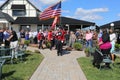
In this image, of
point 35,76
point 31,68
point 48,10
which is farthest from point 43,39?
point 35,76

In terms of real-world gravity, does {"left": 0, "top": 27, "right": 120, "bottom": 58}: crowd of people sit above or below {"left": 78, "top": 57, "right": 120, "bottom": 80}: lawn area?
above

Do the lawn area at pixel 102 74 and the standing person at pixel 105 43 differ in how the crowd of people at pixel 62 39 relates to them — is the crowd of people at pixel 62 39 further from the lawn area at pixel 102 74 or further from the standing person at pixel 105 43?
the lawn area at pixel 102 74

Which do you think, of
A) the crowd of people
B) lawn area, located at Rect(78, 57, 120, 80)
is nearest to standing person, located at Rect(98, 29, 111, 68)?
the crowd of people

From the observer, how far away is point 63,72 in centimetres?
1309

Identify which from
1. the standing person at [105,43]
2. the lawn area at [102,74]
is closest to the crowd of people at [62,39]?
the standing person at [105,43]

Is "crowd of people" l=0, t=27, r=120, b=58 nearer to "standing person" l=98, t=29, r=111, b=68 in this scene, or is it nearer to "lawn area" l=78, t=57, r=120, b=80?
"standing person" l=98, t=29, r=111, b=68

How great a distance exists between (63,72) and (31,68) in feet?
5.23

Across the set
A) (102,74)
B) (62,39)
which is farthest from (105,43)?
(62,39)

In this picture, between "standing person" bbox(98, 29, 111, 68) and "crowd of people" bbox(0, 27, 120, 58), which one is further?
"crowd of people" bbox(0, 27, 120, 58)

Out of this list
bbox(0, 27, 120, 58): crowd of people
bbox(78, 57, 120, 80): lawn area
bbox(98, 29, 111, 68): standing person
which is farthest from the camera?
bbox(0, 27, 120, 58): crowd of people

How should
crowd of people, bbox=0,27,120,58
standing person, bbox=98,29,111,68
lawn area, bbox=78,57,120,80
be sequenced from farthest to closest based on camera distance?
crowd of people, bbox=0,27,120,58 → standing person, bbox=98,29,111,68 → lawn area, bbox=78,57,120,80

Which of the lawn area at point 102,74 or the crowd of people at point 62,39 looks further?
the crowd of people at point 62,39

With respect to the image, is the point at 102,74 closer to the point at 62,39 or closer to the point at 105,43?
the point at 105,43

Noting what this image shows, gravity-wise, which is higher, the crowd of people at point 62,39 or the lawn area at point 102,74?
the crowd of people at point 62,39
